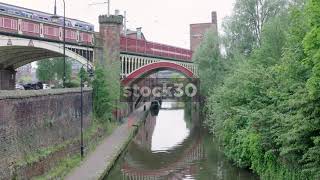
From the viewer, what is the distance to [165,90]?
94.2m

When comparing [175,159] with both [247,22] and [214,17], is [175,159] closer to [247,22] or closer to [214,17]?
[247,22]

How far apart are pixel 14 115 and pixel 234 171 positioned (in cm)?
1256

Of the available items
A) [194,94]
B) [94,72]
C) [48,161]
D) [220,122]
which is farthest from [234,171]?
[194,94]

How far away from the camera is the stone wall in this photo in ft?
57.1

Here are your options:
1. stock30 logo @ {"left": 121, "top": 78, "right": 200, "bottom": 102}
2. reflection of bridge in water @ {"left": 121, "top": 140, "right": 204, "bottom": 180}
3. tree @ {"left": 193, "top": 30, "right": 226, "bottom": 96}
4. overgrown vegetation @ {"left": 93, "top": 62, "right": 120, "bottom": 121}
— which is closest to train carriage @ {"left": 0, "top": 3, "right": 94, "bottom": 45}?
overgrown vegetation @ {"left": 93, "top": 62, "right": 120, "bottom": 121}

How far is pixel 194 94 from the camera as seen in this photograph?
67562 mm

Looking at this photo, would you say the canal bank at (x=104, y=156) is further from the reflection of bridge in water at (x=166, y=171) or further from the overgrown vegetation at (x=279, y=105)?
the overgrown vegetation at (x=279, y=105)

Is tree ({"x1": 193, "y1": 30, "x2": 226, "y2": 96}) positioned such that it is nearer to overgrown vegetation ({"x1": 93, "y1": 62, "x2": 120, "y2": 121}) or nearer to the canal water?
the canal water

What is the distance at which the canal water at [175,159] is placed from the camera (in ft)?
84.1

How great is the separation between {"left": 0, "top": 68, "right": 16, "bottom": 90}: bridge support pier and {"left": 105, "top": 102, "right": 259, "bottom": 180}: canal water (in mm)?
11849

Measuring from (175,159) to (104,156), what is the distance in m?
5.71

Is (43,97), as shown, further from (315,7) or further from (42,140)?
(315,7)

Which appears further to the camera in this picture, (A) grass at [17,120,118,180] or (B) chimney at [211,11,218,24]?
(B) chimney at [211,11,218,24]

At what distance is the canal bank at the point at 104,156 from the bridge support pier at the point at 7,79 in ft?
33.3
